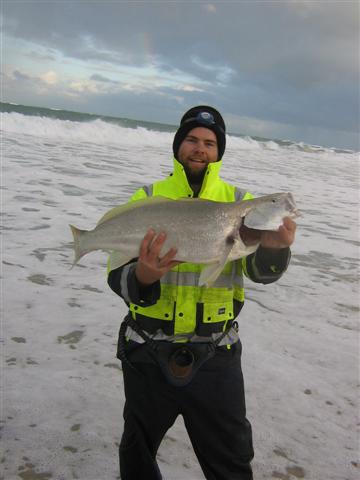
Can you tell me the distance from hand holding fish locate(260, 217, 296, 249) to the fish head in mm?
30

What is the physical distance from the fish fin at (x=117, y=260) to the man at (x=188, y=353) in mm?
44

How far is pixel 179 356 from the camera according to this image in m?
2.29

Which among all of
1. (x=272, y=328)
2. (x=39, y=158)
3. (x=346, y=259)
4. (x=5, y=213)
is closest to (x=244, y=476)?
(x=272, y=328)

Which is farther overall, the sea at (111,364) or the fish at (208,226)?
the sea at (111,364)

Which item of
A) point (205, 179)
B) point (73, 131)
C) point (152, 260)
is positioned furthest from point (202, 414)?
Result: point (73, 131)

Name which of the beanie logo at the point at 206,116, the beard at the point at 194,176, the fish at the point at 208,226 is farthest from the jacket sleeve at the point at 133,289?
the beanie logo at the point at 206,116

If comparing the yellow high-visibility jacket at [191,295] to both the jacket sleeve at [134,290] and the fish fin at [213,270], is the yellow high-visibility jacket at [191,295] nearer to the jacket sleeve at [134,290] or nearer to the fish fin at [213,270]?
the jacket sleeve at [134,290]

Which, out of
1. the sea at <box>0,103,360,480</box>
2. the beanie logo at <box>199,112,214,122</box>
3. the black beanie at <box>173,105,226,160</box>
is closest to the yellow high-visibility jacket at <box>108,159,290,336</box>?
the black beanie at <box>173,105,226,160</box>

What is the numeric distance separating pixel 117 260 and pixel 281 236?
88cm

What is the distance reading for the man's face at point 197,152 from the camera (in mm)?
2570

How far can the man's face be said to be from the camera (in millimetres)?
2570

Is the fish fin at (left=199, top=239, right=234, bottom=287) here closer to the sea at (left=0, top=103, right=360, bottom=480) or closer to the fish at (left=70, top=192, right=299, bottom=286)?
the fish at (left=70, top=192, right=299, bottom=286)

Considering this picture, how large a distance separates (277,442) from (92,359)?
5.52 ft

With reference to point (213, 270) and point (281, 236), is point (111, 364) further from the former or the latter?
point (281, 236)
